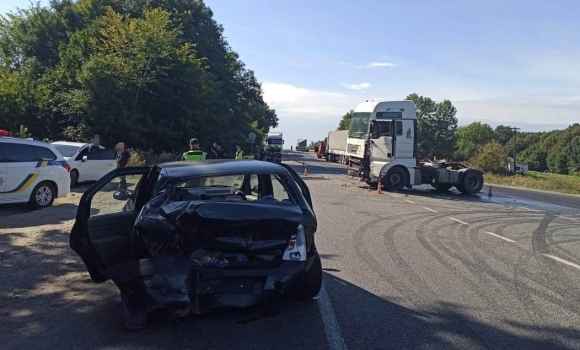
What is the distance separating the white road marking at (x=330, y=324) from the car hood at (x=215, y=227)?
0.90 meters

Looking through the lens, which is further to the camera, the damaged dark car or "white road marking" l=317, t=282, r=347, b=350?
the damaged dark car

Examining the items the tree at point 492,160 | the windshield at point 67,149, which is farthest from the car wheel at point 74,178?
the tree at point 492,160

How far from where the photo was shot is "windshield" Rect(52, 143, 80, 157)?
20078mm

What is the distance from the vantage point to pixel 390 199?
64.3ft

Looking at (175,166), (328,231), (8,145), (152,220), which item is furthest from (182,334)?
(8,145)

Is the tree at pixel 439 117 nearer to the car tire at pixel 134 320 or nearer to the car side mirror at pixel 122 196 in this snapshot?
the car side mirror at pixel 122 196

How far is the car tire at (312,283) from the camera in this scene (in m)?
6.18

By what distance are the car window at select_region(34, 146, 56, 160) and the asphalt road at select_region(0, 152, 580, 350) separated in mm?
3657

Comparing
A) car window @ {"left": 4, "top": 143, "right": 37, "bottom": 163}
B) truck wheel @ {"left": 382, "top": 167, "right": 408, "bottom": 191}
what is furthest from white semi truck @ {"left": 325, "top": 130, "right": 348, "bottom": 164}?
car window @ {"left": 4, "top": 143, "right": 37, "bottom": 163}

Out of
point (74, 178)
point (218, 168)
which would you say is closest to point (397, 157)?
point (74, 178)

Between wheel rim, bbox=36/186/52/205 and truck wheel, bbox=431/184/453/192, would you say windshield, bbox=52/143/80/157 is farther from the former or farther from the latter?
truck wheel, bbox=431/184/453/192

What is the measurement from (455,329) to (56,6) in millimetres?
47272

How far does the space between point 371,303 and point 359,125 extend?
1867 centimetres

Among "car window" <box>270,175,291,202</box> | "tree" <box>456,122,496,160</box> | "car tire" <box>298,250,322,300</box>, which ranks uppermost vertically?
"tree" <box>456,122,496,160</box>
